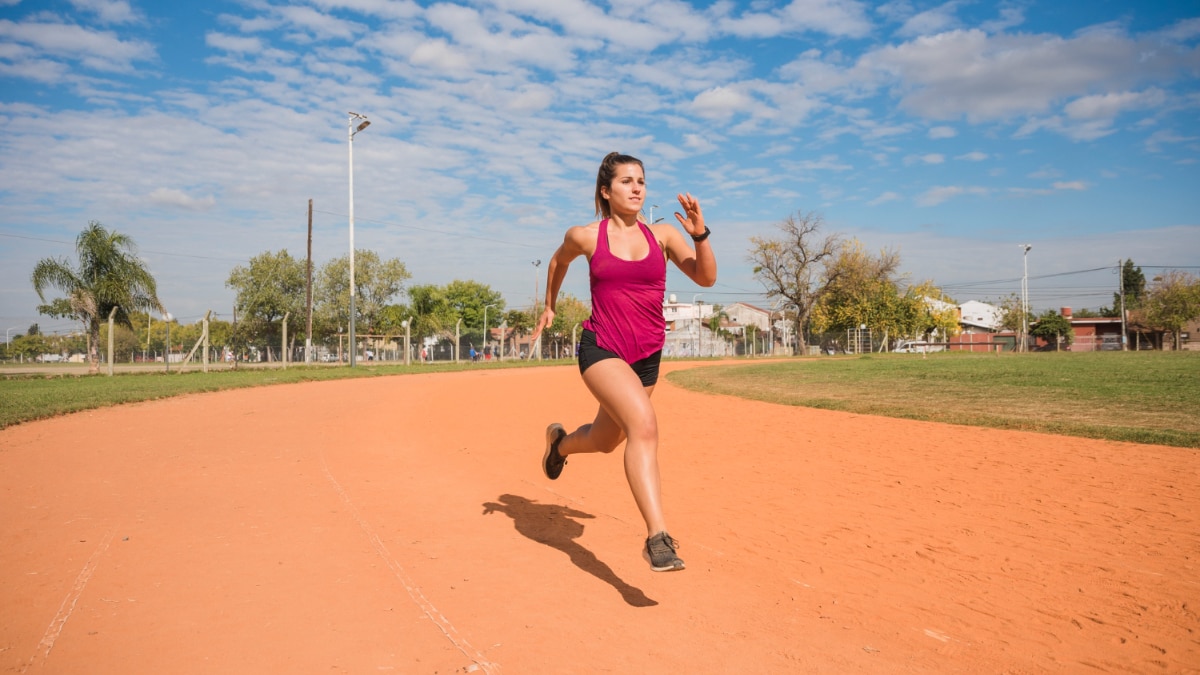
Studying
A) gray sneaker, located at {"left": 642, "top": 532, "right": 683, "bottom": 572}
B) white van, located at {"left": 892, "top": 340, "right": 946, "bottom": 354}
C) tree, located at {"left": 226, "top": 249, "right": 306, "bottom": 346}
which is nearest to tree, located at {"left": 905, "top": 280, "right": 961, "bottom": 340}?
white van, located at {"left": 892, "top": 340, "right": 946, "bottom": 354}

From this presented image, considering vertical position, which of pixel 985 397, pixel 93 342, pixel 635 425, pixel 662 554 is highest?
pixel 93 342

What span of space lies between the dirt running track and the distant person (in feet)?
2.28

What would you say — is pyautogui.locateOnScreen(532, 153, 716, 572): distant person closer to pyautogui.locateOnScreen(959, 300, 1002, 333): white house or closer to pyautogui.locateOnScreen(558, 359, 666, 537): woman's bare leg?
pyautogui.locateOnScreen(558, 359, 666, 537): woman's bare leg

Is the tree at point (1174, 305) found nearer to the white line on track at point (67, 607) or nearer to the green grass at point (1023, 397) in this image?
the green grass at point (1023, 397)

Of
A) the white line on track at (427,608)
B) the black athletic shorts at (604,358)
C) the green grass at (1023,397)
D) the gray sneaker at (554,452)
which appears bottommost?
the white line on track at (427,608)

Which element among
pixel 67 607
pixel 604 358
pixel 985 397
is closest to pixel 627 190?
pixel 604 358

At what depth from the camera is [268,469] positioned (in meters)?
6.94

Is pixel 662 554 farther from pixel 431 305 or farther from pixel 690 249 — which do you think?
pixel 431 305

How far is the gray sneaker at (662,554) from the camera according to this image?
3254mm

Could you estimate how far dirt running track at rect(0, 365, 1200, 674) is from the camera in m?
3.00

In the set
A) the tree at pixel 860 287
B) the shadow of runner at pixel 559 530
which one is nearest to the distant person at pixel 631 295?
the shadow of runner at pixel 559 530

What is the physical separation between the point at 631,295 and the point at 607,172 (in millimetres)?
747

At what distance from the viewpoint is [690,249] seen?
4031mm

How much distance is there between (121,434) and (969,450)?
33.4 ft
